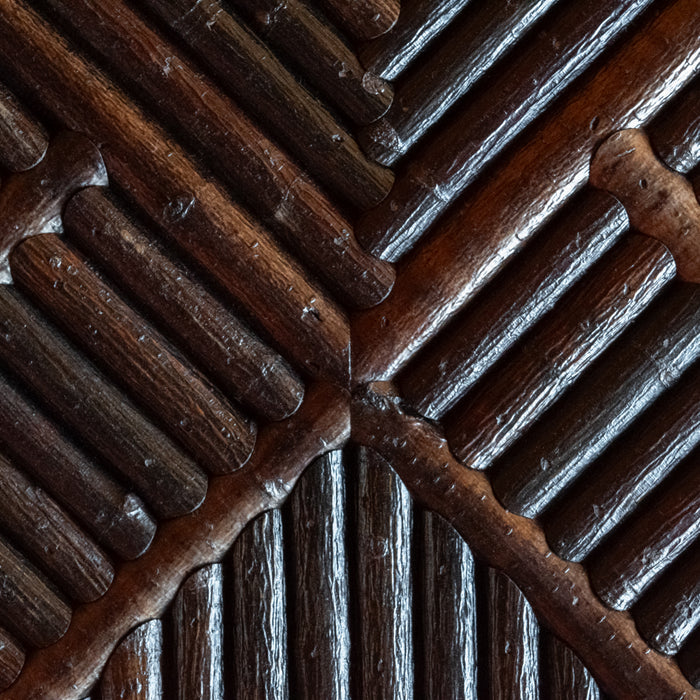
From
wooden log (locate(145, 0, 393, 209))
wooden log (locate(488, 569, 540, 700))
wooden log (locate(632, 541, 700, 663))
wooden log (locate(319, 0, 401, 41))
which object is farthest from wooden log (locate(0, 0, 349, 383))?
wooden log (locate(632, 541, 700, 663))

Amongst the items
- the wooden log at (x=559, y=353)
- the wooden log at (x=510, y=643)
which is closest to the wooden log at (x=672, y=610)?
the wooden log at (x=510, y=643)

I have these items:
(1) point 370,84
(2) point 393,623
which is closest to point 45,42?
(1) point 370,84

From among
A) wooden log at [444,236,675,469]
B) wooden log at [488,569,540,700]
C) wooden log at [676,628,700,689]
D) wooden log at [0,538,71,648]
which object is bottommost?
wooden log at [676,628,700,689]

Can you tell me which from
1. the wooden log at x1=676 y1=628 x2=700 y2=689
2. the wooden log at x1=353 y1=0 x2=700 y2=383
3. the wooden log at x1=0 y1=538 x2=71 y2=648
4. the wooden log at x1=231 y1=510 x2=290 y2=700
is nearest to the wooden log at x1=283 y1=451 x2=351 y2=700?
the wooden log at x1=231 y1=510 x2=290 y2=700

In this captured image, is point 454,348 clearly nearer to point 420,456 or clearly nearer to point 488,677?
point 420,456

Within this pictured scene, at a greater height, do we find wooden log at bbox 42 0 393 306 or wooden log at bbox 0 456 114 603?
wooden log at bbox 42 0 393 306

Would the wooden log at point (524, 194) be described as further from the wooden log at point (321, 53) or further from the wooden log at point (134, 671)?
the wooden log at point (134, 671)

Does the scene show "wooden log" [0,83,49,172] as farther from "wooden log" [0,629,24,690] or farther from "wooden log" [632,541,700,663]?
"wooden log" [632,541,700,663]
